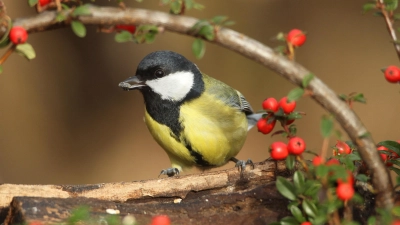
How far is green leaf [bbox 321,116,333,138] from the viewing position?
3.93 feet

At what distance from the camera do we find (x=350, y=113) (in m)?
1.31

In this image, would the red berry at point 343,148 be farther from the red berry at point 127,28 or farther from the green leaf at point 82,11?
the green leaf at point 82,11

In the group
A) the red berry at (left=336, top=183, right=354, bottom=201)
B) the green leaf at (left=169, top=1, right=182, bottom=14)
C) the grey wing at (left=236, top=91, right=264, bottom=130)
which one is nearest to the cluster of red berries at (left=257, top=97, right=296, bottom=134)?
the red berry at (left=336, top=183, right=354, bottom=201)

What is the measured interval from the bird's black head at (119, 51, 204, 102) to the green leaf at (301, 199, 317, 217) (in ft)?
3.48

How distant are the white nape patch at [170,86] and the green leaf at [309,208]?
1062 millimetres

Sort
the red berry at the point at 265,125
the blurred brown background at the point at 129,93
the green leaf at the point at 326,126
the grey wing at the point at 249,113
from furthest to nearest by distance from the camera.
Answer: the blurred brown background at the point at 129,93 → the grey wing at the point at 249,113 → the red berry at the point at 265,125 → the green leaf at the point at 326,126

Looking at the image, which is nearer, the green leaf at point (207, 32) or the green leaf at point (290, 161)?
the green leaf at point (207, 32)

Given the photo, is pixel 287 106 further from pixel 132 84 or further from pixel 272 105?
pixel 132 84

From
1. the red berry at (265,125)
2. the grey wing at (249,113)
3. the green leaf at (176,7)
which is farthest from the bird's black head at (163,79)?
the green leaf at (176,7)

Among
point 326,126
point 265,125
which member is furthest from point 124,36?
point 265,125

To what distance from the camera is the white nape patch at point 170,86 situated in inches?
91.7

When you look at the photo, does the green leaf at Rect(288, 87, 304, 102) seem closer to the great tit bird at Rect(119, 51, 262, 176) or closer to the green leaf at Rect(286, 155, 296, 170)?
the green leaf at Rect(286, 155, 296, 170)

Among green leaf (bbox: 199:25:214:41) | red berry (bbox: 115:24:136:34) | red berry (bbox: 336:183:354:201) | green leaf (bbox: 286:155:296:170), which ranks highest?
red berry (bbox: 115:24:136:34)

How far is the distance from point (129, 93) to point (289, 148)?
9.59ft
